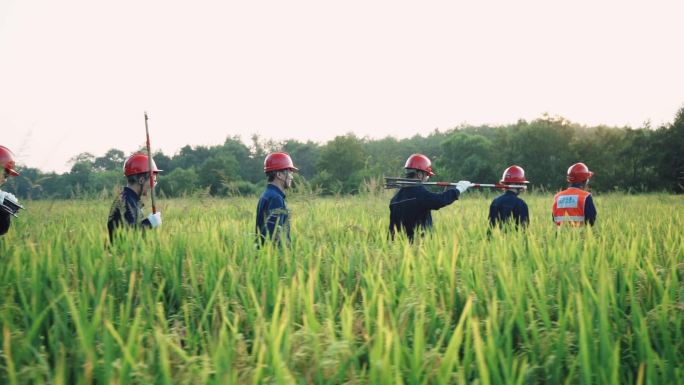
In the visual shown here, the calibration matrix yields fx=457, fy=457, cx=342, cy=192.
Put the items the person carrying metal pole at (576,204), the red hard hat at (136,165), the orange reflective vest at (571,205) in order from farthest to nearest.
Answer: the orange reflective vest at (571,205)
the person carrying metal pole at (576,204)
the red hard hat at (136,165)

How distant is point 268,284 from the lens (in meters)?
2.89

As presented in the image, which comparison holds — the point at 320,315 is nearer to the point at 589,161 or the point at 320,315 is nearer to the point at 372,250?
the point at 372,250

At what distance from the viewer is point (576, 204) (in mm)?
6688

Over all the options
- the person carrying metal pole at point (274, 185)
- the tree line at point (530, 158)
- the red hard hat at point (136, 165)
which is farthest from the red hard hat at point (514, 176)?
the tree line at point (530, 158)

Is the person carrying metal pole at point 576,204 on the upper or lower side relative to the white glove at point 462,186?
lower

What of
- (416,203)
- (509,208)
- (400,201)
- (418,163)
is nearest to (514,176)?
(509,208)

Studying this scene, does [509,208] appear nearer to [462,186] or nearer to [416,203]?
[462,186]

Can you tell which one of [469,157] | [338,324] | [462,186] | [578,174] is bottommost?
[338,324]

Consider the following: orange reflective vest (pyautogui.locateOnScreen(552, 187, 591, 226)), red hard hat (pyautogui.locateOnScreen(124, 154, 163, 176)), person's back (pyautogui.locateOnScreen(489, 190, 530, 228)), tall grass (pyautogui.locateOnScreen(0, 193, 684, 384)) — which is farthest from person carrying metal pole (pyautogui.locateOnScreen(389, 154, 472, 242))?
red hard hat (pyautogui.locateOnScreen(124, 154, 163, 176))

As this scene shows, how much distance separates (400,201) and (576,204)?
8.78ft

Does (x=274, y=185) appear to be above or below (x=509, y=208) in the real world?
above

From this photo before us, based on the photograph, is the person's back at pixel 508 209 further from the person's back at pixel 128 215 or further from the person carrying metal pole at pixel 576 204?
the person's back at pixel 128 215

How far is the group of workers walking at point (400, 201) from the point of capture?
4.94m

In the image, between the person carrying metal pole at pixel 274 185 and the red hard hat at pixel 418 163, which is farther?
the red hard hat at pixel 418 163
